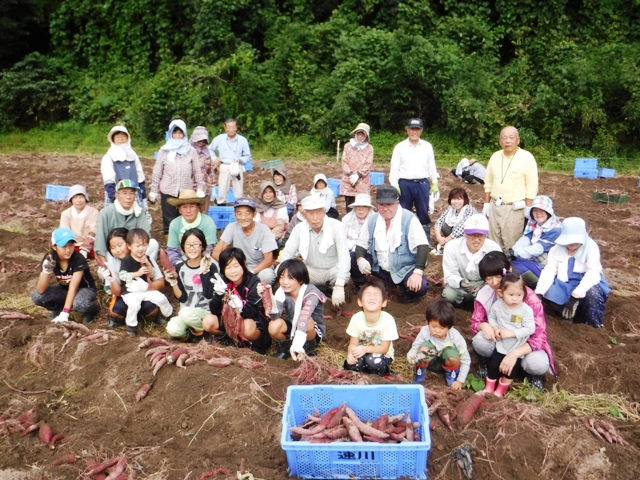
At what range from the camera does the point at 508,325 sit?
Result: 428 cm

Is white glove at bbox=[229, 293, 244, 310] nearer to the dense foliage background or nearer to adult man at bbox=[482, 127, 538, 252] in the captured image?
adult man at bbox=[482, 127, 538, 252]

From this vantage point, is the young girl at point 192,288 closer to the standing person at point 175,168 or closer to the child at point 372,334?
the child at point 372,334

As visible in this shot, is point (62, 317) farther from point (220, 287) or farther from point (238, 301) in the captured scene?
point (238, 301)

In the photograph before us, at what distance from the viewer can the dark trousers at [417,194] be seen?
720cm

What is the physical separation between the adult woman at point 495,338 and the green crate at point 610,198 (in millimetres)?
6630

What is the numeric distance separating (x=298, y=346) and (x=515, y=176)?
10.6ft

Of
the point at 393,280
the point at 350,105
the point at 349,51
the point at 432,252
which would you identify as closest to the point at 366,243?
the point at 393,280

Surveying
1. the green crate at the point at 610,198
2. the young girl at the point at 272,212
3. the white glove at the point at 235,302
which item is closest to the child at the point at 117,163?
the young girl at the point at 272,212

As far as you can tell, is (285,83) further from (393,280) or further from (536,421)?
(536,421)

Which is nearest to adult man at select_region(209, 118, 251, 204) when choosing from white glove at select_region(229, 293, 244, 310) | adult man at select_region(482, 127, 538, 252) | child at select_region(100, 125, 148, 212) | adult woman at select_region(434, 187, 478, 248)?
child at select_region(100, 125, 148, 212)

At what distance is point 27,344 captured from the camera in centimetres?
484

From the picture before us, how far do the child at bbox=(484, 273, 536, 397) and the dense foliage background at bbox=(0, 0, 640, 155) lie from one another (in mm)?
11370

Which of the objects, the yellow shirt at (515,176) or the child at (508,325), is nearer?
the child at (508,325)

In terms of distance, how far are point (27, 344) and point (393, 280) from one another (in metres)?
3.45
